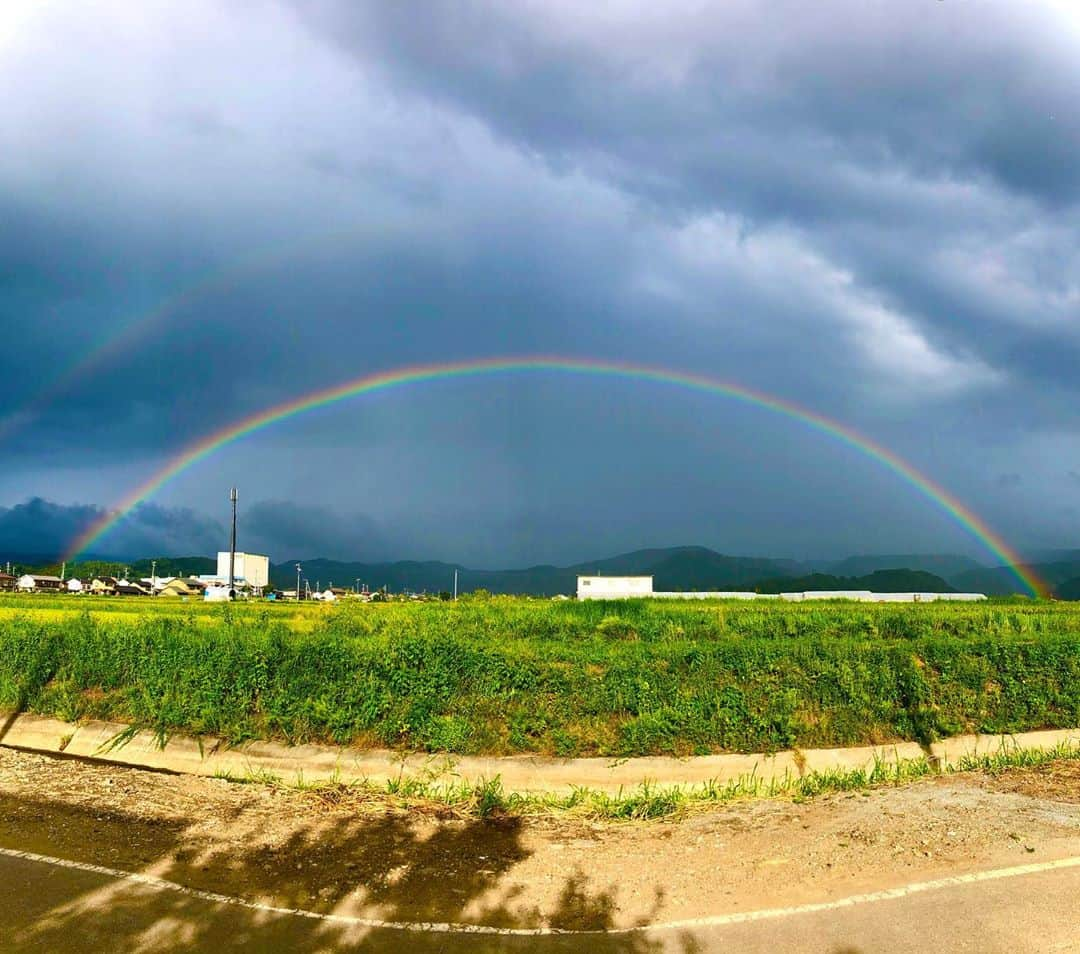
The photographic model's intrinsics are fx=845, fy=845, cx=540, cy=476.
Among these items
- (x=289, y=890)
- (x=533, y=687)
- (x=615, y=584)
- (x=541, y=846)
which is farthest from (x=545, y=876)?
(x=615, y=584)

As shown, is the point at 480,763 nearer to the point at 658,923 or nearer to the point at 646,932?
the point at 658,923

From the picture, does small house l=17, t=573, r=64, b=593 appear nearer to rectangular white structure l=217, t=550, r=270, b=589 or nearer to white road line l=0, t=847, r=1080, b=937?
rectangular white structure l=217, t=550, r=270, b=589

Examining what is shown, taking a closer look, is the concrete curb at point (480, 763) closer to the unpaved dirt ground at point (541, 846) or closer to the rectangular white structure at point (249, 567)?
the unpaved dirt ground at point (541, 846)

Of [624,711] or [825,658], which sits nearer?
[624,711]

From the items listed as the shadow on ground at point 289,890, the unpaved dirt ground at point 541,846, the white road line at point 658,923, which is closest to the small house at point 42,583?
the unpaved dirt ground at point 541,846

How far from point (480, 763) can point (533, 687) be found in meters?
1.33

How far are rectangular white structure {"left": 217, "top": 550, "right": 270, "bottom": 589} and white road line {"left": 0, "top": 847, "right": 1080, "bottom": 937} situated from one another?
8950 centimetres

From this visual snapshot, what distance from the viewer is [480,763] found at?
1212 centimetres

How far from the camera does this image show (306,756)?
12477mm

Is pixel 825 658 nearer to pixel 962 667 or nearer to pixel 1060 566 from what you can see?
pixel 962 667

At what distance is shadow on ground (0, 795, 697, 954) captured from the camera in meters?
6.31

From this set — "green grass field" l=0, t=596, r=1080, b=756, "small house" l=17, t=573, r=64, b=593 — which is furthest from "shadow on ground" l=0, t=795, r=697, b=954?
"small house" l=17, t=573, r=64, b=593

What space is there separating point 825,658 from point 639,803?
5.45 metres

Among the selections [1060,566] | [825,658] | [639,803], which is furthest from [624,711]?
[1060,566]
